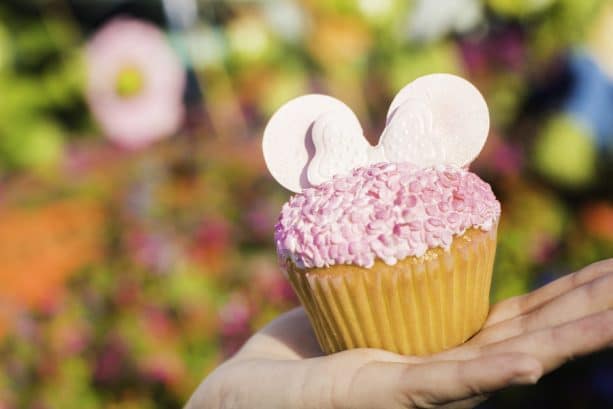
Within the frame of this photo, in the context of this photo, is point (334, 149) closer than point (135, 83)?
Yes

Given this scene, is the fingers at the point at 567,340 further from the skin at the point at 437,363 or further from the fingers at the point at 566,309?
the fingers at the point at 566,309

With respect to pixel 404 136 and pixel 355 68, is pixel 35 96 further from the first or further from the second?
pixel 404 136

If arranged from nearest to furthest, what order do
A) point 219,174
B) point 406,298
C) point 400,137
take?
1. point 406,298
2. point 400,137
3. point 219,174

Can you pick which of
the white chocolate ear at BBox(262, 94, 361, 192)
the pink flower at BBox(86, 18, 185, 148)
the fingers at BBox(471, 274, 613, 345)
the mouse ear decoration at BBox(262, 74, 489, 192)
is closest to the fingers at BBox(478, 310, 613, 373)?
the fingers at BBox(471, 274, 613, 345)

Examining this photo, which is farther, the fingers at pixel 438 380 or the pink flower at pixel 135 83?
the pink flower at pixel 135 83

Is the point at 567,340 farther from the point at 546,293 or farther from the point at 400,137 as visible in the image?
the point at 400,137

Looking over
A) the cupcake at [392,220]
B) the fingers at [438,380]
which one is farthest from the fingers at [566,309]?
the fingers at [438,380]

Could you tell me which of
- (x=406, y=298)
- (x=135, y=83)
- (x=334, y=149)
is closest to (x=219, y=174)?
(x=135, y=83)
